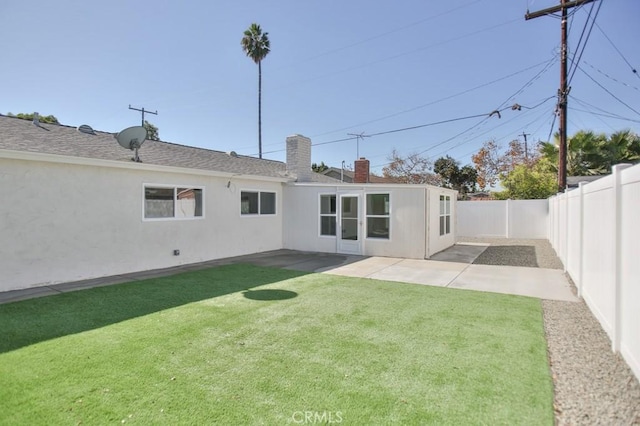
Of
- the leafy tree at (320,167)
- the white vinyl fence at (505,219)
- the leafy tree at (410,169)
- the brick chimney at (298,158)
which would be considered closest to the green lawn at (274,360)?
the brick chimney at (298,158)

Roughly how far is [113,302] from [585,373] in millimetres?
6934

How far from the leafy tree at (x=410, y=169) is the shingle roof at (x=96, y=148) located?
21.9 m

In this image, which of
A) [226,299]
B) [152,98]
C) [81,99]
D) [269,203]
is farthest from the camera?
[152,98]

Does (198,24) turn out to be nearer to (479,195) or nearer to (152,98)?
(152,98)

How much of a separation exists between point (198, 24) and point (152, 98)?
13.1 meters

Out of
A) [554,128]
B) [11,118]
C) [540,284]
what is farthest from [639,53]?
[11,118]

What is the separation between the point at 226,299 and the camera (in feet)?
20.9

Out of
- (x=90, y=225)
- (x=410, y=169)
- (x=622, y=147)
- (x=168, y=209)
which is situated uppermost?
(x=410, y=169)

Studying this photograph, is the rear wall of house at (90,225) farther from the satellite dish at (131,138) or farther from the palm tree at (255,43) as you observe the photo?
the palm tree at (255,43)

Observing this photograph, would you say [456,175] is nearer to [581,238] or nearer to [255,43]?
Answer: [255,43]

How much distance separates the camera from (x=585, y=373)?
3480 mm

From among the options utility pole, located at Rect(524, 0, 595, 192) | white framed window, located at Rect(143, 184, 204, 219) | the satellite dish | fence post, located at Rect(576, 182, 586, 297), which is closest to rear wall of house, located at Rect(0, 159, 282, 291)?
white framed window, located at Rect(143, 184, 204, 219)

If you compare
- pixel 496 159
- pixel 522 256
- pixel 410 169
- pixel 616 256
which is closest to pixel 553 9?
pixel 522 256

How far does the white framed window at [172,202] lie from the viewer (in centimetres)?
939
